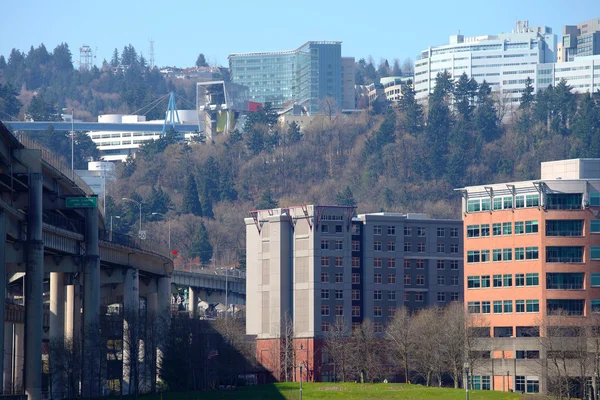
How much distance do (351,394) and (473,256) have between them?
1557 inches

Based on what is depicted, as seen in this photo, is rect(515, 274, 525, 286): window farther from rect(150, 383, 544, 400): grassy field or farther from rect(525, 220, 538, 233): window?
rect(150, 383, 544, 400): grassy field

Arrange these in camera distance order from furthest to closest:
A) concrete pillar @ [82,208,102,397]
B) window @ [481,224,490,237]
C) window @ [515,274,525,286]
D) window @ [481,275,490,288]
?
window @ [481,224,490,237] → window @ [481,275,490,288] → window @ [515,274,525,286] → concrete pillar @ [82,208,102,397]

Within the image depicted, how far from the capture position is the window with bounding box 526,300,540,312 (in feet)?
563

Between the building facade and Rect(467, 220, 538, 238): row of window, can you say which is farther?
Rect(467, 220, 538, 238): row of window

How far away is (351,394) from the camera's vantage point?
483 ft

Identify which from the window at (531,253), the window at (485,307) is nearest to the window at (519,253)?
the window at (531,253)

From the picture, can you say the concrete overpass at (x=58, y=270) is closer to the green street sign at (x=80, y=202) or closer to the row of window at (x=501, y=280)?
the green street sign at (x=80, y=202)

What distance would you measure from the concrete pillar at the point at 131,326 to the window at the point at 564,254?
149ft

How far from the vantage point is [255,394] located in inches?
5920

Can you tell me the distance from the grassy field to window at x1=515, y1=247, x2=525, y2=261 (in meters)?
26.1

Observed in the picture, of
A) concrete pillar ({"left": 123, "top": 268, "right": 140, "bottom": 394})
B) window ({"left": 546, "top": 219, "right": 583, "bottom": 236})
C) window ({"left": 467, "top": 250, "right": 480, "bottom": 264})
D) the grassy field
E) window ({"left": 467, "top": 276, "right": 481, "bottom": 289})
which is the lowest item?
the grassy field

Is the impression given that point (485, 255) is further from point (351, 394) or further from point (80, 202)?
point (80, 202)

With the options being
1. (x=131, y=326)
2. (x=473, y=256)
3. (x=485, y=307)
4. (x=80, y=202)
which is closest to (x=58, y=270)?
(x=80, y=202)

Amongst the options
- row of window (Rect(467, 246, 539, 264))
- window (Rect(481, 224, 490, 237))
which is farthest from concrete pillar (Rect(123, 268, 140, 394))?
window (Rect(481, 224, 490, 237))
